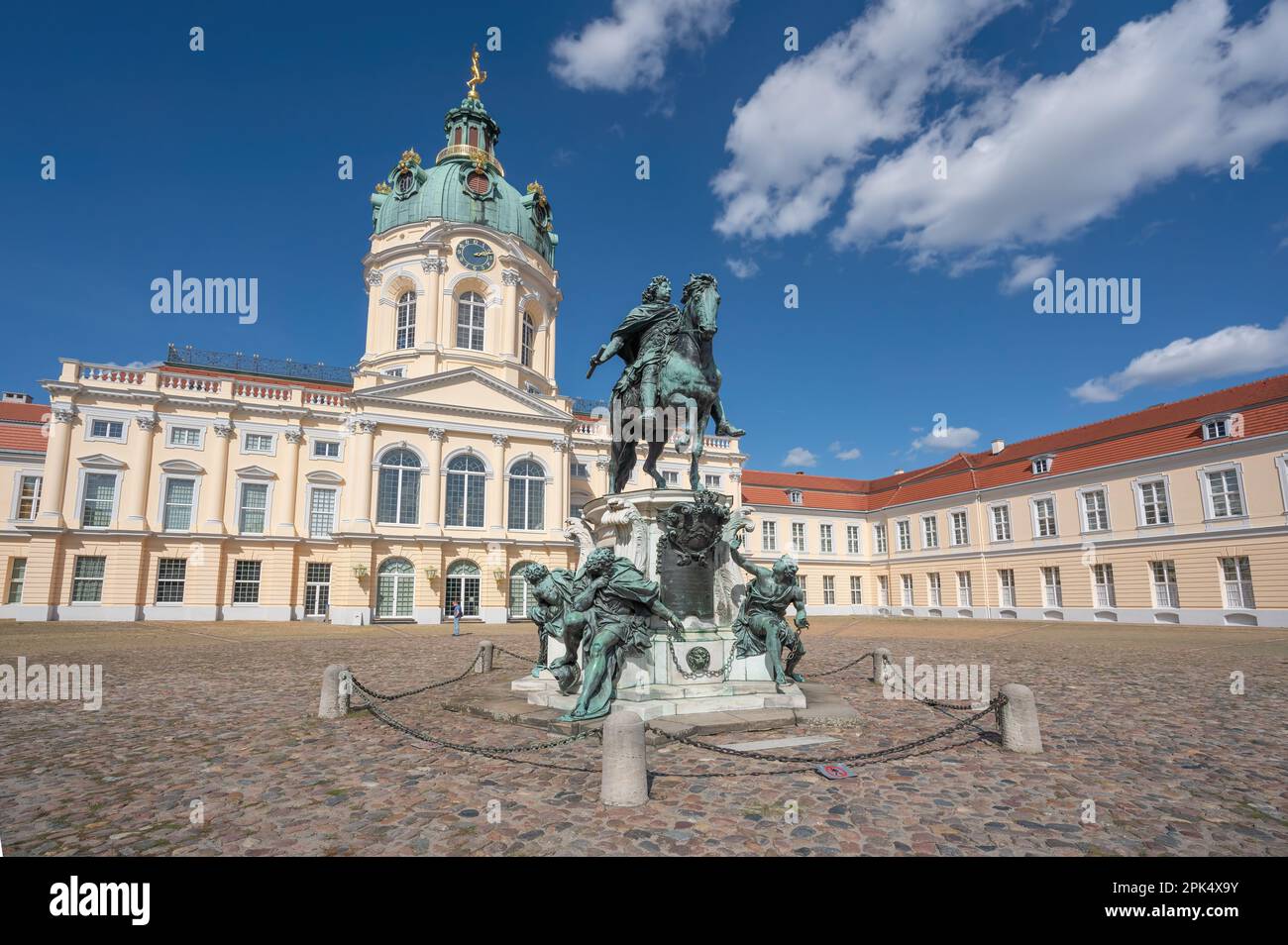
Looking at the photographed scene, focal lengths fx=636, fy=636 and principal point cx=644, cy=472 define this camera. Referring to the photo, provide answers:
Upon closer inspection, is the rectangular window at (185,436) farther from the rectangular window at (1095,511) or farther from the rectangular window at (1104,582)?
the rectangular window at (1104,582)

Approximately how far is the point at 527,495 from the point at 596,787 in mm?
31323

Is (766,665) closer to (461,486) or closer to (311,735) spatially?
(311,735)

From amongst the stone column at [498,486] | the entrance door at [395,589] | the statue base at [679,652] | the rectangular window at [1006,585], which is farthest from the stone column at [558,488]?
the statue base at [679,652]

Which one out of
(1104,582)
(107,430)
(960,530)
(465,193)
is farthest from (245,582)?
(1104,582)

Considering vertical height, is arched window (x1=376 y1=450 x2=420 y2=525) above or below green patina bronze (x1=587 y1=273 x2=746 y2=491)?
above

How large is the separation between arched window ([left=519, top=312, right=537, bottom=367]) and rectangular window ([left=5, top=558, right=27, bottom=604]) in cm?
2729

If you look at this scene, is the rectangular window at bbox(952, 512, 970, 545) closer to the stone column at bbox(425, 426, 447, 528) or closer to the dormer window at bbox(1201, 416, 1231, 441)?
the dormer window at bbox(1201, 416, 1231, 441)

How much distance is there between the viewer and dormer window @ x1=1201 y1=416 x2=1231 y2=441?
2700cm

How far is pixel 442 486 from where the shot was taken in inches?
1318

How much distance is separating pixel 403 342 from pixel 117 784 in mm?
36828

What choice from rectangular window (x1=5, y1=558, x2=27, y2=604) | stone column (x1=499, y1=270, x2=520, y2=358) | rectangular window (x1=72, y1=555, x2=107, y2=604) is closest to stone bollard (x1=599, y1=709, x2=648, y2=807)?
rectangular window (x1=72, y1=555, x2=107, y2=604)

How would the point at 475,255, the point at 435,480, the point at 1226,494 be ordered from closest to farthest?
the point at 1226,494
the point at 435,480
the point at 475,255

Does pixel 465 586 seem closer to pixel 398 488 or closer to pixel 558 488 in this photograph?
pixel 398 488

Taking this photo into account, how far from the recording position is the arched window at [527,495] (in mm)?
35344
